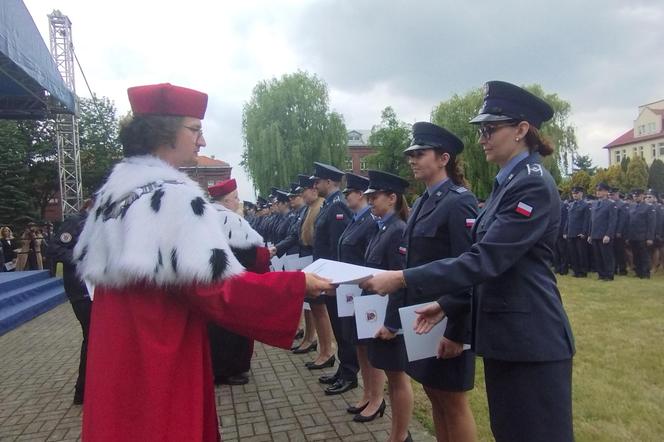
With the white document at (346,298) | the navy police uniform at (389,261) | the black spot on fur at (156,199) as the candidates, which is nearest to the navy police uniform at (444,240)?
the navy police uniform at (389,261)

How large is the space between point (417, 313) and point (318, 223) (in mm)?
3409

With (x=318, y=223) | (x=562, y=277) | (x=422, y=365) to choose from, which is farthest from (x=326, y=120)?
(x=422, y=365)

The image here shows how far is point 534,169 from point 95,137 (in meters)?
36.3

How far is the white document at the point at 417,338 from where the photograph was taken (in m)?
2.77


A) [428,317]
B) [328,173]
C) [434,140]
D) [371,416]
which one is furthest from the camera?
[328,173]

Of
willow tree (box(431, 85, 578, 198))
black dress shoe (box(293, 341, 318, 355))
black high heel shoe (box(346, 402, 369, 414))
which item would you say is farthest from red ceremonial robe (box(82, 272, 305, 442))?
willow tree (box(431, 85, 578, 198))

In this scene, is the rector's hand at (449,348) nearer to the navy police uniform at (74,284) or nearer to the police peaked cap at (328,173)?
the police peaked cap at (328,173)

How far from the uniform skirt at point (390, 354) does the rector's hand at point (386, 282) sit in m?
1.33

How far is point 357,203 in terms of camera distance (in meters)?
5.21

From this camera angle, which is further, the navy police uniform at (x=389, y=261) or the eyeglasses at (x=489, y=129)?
the navy police uniform at (x=389, y=261)

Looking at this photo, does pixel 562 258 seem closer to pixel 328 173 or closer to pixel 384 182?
pixel 328 173

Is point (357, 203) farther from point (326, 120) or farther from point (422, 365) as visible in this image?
point (326, 120)

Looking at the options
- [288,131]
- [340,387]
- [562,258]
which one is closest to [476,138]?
[288,131]

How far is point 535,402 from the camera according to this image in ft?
A: 6.84
